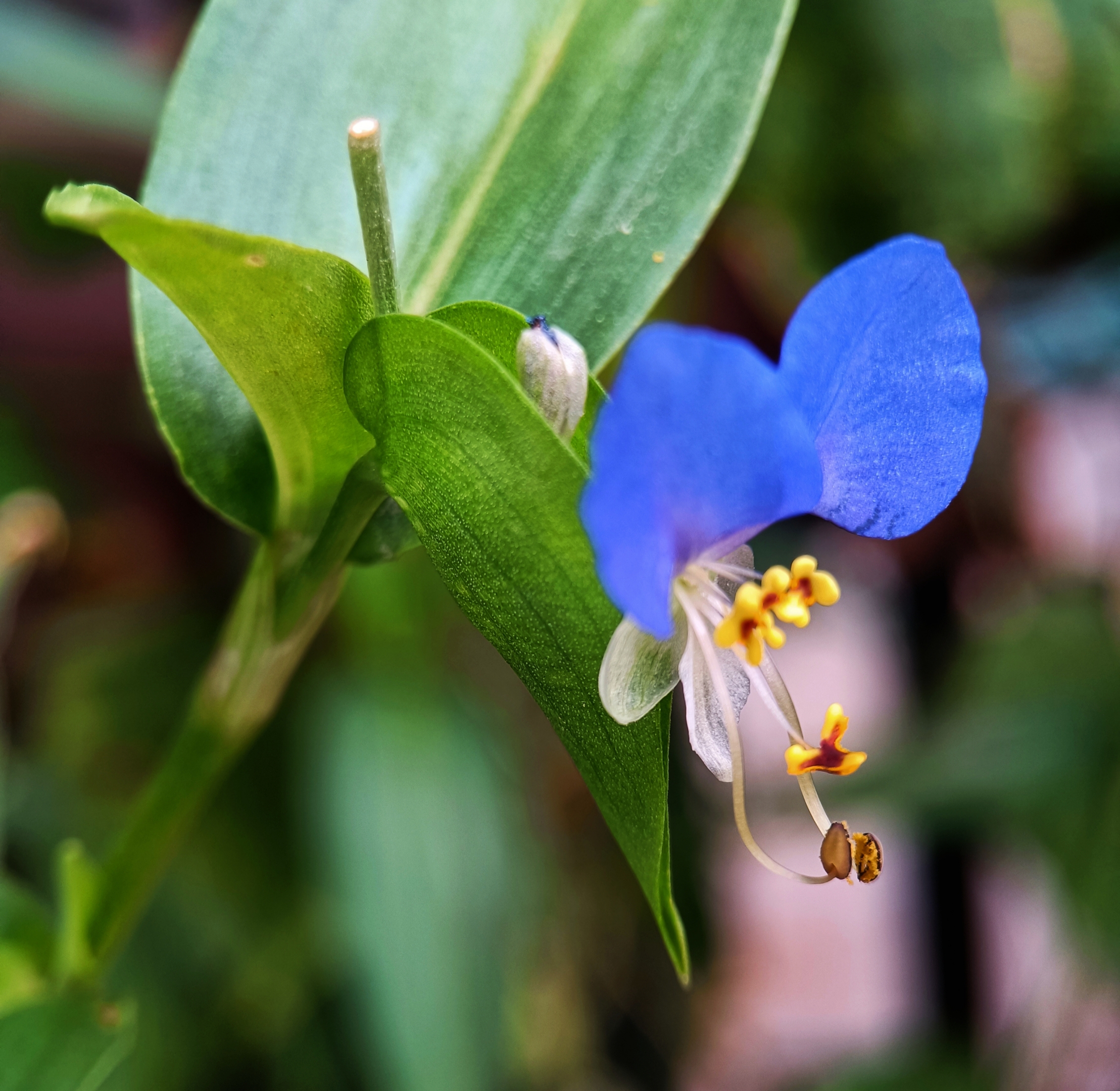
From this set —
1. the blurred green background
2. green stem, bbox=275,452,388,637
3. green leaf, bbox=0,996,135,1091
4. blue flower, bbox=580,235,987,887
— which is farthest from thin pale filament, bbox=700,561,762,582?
the blurred green background

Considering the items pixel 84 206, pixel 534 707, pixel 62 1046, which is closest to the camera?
pixel 84 206

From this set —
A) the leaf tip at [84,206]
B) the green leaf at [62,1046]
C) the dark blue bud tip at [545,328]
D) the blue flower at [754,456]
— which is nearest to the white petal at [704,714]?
the blue flower at [754,456]

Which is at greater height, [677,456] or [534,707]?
[677,456]

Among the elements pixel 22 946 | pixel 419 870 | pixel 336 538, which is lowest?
pixel 419 870

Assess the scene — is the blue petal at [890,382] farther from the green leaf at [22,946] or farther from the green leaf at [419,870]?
the green leaf at [419,870]

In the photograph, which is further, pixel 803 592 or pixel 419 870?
pixel 419 870

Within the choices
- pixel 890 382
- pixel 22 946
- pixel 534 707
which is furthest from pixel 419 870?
pixel 890 382

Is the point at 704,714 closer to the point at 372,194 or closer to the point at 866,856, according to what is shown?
the point at 866,856
